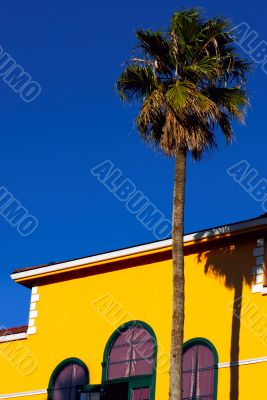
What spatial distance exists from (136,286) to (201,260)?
2.33 meters

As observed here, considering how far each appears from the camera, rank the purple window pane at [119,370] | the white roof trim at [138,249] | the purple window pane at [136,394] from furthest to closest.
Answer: the purple window pane at [119,370], the purple window pane at [136,394], the white roof trim at [138,249]

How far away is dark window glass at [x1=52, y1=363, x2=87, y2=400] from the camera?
26.6m

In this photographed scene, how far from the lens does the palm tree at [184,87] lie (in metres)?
22.7

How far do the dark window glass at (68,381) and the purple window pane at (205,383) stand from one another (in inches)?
161

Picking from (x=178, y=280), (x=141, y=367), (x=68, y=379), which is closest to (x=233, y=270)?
(x=178, y=280)

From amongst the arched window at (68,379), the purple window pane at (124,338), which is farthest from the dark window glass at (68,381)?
the purple window pane at (124,338)

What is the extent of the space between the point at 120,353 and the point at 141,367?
956mm

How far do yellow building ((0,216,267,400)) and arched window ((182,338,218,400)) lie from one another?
0.03 meters

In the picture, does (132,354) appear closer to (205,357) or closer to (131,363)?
(131,363)

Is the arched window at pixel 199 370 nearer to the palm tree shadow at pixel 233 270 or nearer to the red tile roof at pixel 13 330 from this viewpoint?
the palm tree shadow at pixel 233 270

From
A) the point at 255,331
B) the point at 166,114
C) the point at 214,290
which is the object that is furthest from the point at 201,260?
the point at 166,114

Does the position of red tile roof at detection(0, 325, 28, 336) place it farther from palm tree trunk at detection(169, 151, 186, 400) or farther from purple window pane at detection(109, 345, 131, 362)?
palm tree trunk at detection(169, 151, 186, 400)

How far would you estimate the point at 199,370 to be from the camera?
24.2 m

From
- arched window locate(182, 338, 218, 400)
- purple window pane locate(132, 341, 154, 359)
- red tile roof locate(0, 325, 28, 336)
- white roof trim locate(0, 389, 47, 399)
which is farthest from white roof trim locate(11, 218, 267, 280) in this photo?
white roof trim locate(0, 389, 47, 399)
